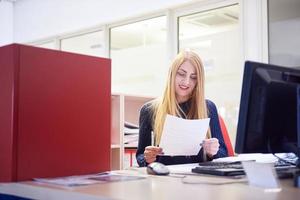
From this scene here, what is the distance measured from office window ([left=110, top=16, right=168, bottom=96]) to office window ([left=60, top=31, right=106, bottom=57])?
19 centimetres

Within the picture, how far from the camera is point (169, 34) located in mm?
4098

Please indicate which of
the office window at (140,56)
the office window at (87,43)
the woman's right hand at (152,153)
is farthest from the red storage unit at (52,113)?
the office window at (87,43)

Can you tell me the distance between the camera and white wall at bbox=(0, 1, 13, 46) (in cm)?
576

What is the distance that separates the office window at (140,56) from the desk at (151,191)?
3.06m

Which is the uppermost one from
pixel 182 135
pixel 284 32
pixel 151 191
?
pixel 284 32

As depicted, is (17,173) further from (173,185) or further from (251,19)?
(251,19)

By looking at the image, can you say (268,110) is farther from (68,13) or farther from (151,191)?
(68,13)

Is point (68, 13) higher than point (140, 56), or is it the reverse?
point (68, 13)

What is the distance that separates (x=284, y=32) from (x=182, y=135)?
1.99 m

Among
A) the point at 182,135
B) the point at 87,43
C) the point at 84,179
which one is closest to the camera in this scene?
the point at 84,179

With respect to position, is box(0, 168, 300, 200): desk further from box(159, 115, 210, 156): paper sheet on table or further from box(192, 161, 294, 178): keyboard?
box(159, 115, 210, 156): paper sheet on table

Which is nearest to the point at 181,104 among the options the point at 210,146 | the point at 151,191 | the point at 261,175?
the point at 210,146

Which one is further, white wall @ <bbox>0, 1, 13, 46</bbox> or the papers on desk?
white wall @ <bbox>0, 1, 13, 46</bbox>

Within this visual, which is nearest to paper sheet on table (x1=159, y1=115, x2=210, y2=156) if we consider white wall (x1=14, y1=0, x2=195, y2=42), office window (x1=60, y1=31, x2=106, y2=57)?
white wall (x1=14, y1=0, x2=195, y2=42)
